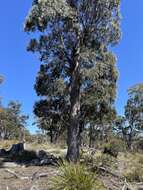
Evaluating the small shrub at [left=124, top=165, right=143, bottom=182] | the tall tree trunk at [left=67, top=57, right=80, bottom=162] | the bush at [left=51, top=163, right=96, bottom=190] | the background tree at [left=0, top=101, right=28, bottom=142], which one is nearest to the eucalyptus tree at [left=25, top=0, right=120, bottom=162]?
the tall tree trunk at [left=67, top=57, right=80, bottom=162]

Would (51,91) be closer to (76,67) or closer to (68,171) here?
(76,67)

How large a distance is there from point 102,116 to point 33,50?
20.3ft

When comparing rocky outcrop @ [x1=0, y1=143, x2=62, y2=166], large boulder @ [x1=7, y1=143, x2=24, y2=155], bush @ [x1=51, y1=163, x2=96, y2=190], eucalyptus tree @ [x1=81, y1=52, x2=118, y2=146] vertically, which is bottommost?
bush @ [x1=51, y1=163, x2=96, y2=190]

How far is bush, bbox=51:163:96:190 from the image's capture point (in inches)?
488

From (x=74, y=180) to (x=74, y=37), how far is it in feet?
37.9

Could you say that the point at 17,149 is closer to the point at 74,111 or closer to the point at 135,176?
the point at 74,111

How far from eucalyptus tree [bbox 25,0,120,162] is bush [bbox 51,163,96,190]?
766cm

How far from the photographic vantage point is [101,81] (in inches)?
882

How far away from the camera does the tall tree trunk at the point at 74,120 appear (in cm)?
2070

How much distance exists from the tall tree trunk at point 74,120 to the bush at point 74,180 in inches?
294

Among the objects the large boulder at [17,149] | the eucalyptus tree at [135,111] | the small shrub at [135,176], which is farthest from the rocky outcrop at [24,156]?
the eucalyptus tree at [135,111]

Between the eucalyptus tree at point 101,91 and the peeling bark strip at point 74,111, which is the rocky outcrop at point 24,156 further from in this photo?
the eucalyptus tree at point 101,91

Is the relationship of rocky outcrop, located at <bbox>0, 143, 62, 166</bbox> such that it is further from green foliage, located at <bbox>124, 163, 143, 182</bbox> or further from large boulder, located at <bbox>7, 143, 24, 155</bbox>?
green foliage, located at <bbox>124, 163, 143, 182</bbox>

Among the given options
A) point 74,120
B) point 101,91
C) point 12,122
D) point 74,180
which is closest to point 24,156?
point 74,120
